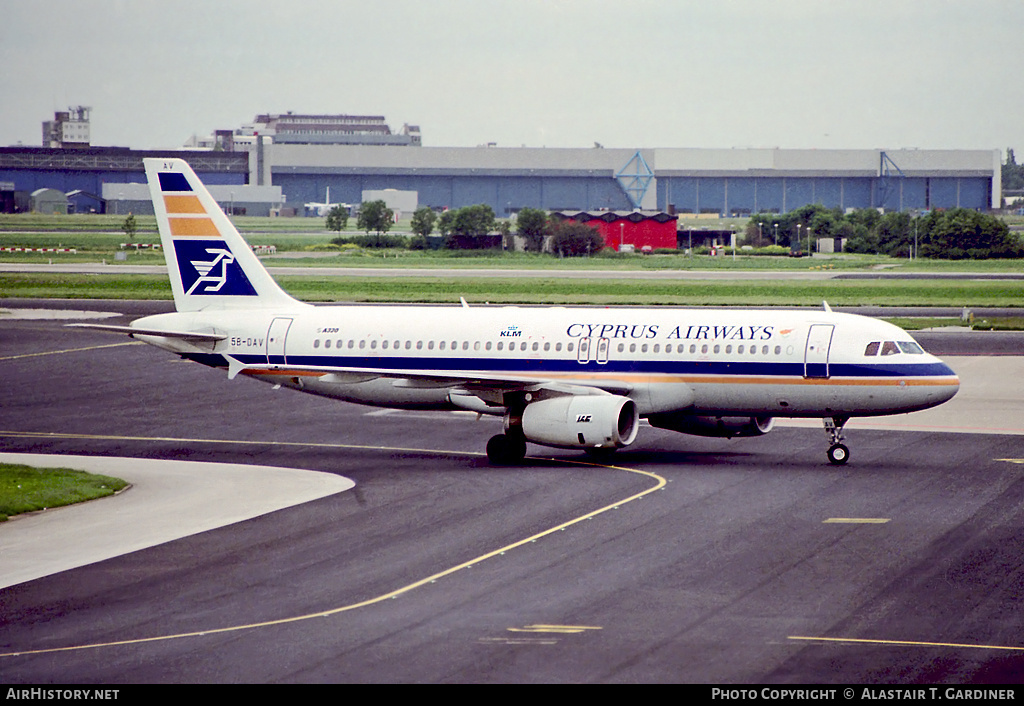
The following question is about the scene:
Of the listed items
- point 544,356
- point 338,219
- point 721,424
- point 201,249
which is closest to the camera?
point 721,424

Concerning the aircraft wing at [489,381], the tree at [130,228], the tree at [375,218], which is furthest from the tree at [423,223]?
the aircraft wing at [489,381]

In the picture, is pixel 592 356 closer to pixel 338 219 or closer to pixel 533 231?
pixel 533 231

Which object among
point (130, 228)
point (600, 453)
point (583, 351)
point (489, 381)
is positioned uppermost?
point (130, 228)

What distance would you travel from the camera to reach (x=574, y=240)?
14788 centimetres

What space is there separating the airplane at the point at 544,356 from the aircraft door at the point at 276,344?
0.04 metres

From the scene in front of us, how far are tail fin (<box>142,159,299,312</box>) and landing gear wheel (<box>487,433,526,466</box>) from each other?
971cm

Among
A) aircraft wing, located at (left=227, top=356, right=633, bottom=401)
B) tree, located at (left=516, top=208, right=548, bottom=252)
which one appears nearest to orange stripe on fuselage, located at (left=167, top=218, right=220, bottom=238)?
aircraft wing, located at (left=227, top=356, right=633, bottom=401)

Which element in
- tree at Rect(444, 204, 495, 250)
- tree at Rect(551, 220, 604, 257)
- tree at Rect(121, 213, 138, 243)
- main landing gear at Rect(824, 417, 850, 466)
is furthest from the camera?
tree at Rect(444, 204, 495, 250)

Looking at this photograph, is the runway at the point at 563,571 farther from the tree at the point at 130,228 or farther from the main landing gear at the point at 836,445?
the tree at the point at 130,228

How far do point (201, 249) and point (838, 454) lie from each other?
21438 mm

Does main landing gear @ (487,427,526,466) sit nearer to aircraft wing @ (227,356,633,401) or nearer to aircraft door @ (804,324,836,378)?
aircraft wing @ (227,356,633,401)

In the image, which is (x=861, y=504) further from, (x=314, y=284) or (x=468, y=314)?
(x=314, y=284)

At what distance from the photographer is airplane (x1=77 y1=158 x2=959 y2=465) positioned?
37562mm

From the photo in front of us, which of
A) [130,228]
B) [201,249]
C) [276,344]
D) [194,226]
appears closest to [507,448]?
[276,344]
